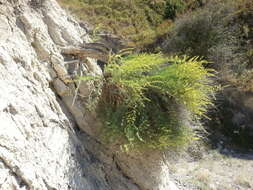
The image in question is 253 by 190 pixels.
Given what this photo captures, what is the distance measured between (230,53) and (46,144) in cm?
706

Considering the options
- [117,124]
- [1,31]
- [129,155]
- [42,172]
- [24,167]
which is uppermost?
[1,31]

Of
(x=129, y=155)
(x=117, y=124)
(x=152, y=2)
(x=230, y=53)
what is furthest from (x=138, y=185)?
(x=152, y=2)

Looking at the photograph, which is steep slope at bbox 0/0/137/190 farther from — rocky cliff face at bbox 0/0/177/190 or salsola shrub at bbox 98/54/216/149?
salsola shrub at bbox 98/54/216/149

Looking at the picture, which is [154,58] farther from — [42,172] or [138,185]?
[138,185]

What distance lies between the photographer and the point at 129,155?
258cm

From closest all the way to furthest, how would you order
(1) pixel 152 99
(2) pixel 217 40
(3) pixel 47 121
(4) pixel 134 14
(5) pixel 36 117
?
(5) pixel 36 117 → (3) pixel 47 121 → (1) pixel 152 99 → (2) pixel 217 40 → (4) pixel 134 14

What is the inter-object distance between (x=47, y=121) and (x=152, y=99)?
1040 mm

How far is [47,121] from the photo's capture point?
196 centimetres

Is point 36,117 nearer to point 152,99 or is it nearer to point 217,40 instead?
point 152,99

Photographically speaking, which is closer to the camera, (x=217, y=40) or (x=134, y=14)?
(x=217, y=40)

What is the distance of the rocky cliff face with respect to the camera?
1515mm

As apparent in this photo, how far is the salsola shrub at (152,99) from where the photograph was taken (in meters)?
2.05

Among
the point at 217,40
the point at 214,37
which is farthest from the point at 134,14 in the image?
the point at 217,40

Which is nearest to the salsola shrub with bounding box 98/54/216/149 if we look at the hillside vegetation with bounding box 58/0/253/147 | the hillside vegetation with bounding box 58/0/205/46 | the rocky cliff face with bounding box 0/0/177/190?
the rocky cliff face with bounding box 0/0/177/190
